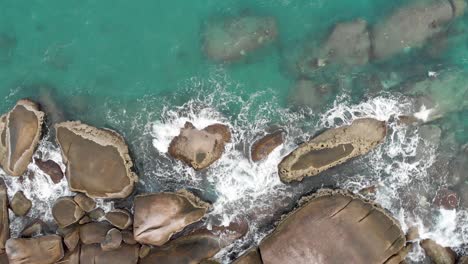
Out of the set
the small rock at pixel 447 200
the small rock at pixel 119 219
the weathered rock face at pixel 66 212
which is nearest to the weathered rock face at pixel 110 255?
the small rock at pixel 119 219

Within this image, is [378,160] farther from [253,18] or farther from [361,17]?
[253,18]

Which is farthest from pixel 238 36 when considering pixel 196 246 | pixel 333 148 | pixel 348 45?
pixel 196 246

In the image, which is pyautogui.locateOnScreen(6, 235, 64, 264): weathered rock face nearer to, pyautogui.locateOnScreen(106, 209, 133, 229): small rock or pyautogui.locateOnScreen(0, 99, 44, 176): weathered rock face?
pyautogui.locateOnScreen(106, 209, 133, 229): small rock

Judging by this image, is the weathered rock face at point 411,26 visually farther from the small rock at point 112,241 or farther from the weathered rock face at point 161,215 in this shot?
the small rock at point 112,241

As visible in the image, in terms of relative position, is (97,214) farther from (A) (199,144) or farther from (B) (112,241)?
(A) (199,144)

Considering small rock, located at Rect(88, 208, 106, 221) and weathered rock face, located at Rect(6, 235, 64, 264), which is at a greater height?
small rock, located at Rect(88, 208, 106, 221)

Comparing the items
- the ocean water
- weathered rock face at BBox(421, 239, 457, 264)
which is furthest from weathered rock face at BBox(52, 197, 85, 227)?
weathered rock face at BBox(421, 239, 457, 264)

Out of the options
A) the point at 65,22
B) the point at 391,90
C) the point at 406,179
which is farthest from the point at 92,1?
the point at 406,179

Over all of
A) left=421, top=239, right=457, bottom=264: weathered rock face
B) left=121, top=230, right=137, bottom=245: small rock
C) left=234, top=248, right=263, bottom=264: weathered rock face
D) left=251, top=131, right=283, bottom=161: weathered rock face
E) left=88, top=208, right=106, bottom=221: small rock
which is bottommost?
left=234, top=248, right=263, bottom=264: weathered rock face
